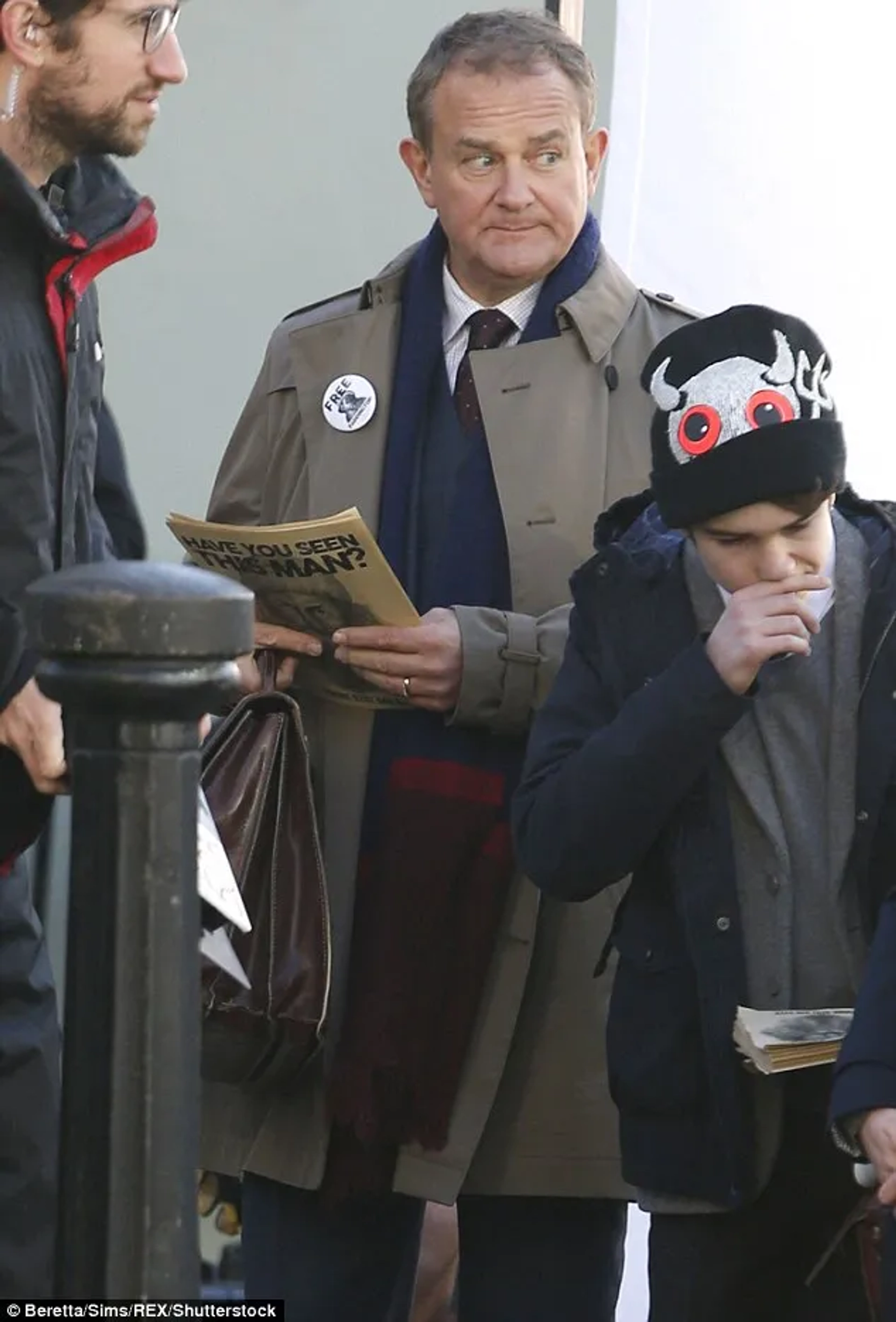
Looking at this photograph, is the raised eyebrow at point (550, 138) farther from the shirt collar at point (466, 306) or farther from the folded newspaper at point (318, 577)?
the folded newspaper at point (318, 577)

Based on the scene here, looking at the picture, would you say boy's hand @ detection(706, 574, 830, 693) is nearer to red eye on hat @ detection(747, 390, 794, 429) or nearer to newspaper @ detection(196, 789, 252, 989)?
red eye on hat @ detection(747, 390, 794, 429)

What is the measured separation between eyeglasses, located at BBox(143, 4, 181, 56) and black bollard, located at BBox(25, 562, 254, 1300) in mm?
1182

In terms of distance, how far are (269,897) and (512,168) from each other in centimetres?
103

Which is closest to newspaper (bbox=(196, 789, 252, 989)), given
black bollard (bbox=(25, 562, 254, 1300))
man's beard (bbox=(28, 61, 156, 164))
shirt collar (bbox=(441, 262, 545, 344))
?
black bollard (bbox=(25, 562, 254, 1300))

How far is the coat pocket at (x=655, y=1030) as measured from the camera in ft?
9.71

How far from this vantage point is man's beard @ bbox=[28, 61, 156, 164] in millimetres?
3232

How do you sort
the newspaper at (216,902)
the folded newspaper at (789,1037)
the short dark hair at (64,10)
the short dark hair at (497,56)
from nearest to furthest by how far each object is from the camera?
the newspaper at (216,902), the folded newspaper at (789,1037), the short dark hair at (64,10), the short dark hair at (497,56)

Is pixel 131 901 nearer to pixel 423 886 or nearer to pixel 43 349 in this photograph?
pixel 43 349

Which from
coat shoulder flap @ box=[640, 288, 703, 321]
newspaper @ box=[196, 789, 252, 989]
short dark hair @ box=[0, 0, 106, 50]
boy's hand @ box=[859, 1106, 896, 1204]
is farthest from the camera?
coat shoulder flap @ box=[640, 288, 703, 321]

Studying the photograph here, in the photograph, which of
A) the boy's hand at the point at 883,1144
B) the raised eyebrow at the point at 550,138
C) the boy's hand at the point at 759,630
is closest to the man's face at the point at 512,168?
the raised eyebrow at the point at 550,138

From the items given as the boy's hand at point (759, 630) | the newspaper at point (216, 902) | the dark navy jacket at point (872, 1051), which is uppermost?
the boy's hand at point (759, 630)

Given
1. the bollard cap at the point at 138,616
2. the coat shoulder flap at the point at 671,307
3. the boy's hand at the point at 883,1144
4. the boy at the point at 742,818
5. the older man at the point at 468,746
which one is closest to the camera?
the bollard cap at the point at 138,616

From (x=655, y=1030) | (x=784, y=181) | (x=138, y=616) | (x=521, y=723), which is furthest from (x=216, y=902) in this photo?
(x=784, y=181)

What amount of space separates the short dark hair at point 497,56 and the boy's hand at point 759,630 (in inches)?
38.2
